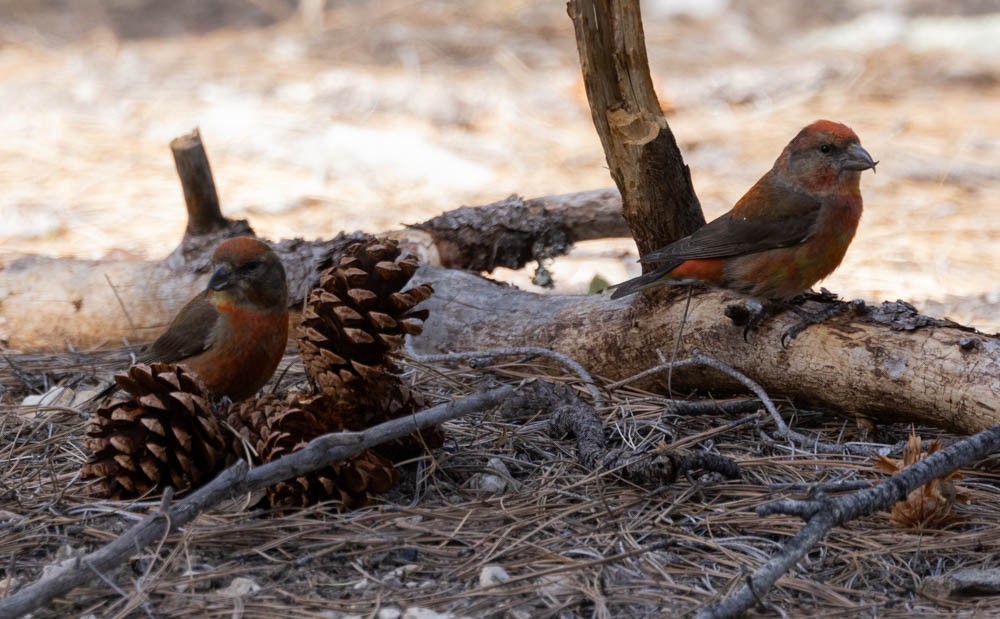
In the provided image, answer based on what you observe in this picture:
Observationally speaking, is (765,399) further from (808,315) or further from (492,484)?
(492,484)

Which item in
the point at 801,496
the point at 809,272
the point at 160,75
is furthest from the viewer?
the point at 160,75

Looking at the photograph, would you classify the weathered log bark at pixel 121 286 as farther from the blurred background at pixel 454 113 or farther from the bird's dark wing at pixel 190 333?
the blurred background at pixel 454 113

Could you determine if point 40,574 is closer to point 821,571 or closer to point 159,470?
point 159,470

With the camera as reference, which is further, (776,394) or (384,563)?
(776,394)

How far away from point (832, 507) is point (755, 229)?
197cm

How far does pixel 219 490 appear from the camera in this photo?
2.58 meters

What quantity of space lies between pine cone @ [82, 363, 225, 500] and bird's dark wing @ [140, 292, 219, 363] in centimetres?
95

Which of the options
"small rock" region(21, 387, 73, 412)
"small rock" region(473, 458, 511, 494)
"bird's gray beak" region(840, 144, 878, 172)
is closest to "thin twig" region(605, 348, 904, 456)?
"small rock" region(473, 458, 511, 494)

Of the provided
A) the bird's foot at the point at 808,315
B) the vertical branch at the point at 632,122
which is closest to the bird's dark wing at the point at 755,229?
the vertical branch at the point at 632,122

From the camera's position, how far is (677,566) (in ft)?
8.70

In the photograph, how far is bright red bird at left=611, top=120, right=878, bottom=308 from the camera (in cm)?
405

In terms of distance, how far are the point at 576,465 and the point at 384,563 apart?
801 millimetres

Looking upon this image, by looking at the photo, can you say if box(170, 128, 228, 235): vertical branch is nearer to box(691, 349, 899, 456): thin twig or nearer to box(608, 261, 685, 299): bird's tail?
box(608, 261, 685, 299): bird's tail

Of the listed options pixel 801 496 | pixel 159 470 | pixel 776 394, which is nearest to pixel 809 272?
pixel 776 394
